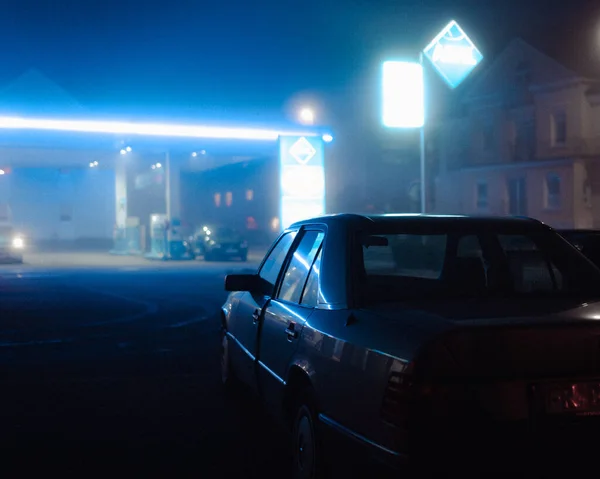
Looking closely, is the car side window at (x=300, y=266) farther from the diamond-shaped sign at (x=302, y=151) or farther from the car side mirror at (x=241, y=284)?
the diamond-shaped sign at (x=302, y=151)

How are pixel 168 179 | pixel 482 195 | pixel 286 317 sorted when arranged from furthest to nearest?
pixel 482 195, pixel 168 179, pixel 286 317

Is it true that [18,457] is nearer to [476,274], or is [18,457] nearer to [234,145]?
[476,274]

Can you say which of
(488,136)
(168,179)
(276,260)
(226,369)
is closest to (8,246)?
(168,179)

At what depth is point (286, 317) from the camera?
15.8 feet

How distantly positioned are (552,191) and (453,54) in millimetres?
14417

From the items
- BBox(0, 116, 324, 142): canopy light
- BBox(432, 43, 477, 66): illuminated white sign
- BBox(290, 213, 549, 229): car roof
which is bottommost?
BBox(290, 213, 549, 229): car roof

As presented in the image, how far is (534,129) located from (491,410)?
38446 millimetres

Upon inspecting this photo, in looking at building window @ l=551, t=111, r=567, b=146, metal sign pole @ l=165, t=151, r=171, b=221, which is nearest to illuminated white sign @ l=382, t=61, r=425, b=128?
building window @ l=551, t=111, r=567, b=146

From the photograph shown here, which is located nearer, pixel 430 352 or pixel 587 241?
pixel 430 352

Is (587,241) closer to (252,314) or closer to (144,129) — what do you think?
(252,314)

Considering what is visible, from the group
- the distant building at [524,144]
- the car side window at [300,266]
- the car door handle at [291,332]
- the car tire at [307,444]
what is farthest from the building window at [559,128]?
the car tire at [307,444]

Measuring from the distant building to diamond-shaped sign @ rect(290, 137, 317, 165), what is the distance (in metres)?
12.7

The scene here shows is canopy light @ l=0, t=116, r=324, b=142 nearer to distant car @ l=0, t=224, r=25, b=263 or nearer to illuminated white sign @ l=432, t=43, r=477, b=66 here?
distant car @ l=0, t=224, r=25, b=263

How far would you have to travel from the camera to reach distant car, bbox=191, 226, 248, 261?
3706 centimetres
